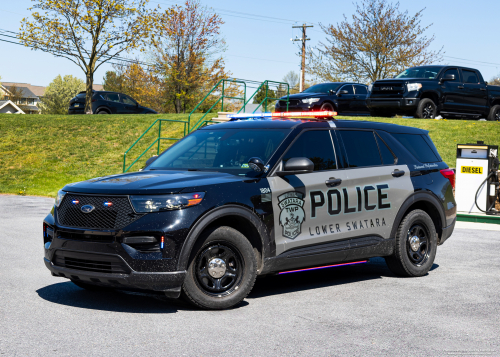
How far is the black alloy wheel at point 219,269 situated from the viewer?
18.0 feet

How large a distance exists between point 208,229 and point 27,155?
20.1 m

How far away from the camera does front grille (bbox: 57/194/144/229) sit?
17.1 feet

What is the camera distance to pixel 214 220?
5.44 meters

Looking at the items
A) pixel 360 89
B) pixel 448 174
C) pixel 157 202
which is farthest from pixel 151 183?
pixel 360 89

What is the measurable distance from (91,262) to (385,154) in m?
3.68

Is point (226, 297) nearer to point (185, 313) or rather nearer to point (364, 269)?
point (185, 313)

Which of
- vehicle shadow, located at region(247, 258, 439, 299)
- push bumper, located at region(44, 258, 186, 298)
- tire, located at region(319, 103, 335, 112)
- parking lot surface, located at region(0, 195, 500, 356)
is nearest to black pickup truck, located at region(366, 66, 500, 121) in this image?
tire, located at region(319, 103, 335, 112)

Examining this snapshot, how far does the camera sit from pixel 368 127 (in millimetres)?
7238

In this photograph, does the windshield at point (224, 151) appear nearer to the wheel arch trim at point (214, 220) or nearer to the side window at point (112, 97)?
the wheel arch trim at point (214, 220)

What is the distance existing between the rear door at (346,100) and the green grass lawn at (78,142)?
233 cm

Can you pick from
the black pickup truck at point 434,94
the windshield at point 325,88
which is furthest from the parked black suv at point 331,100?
the black pickup truck at point 434,94

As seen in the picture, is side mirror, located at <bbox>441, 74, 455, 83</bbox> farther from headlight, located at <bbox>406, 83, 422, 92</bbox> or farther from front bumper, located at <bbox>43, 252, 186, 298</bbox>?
front bumper, located at <bbox>43, 252, 186, 298</bbox>

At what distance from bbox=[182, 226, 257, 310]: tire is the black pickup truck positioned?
15.4 meters

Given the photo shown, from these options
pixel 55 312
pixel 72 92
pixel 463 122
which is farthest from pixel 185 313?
pixel 72 92
